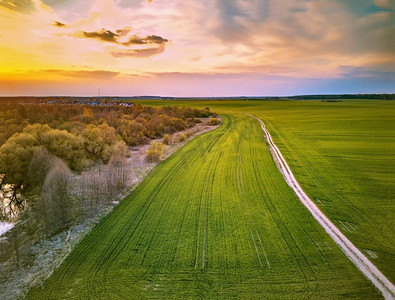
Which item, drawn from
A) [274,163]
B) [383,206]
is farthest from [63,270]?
[274,163]

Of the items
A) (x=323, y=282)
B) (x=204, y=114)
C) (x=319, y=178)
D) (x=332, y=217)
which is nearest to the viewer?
(x=323, y=282)

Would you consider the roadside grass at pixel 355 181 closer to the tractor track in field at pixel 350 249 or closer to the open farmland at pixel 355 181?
the open farmland at pixel 355 181

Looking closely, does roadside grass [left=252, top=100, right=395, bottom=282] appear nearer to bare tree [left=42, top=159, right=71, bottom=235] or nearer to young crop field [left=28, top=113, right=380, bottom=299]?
young crop field [left=28, top=113, right=380, bottom=299]

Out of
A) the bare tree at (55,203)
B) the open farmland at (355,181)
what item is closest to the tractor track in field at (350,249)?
the open farmland at (355,181)

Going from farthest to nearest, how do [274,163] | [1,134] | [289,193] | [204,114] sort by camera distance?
[204,114] → [274,163] → [1,134] → [289,193]

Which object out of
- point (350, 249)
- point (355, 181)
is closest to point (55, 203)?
point (350, 249)

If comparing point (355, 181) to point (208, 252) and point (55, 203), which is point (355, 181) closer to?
point (208, 252)

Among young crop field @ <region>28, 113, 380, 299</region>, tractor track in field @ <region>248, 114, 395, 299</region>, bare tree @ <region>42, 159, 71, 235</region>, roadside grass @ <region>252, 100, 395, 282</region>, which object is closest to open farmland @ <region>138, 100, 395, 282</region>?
roadside grass @ <region>252, 100, 395, 282</region>

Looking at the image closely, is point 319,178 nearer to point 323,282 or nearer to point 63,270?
point 323,282
